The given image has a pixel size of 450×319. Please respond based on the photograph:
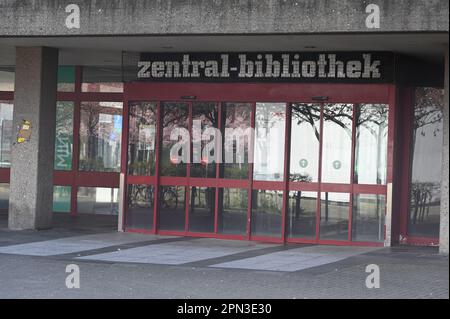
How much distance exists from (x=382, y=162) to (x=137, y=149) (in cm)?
479

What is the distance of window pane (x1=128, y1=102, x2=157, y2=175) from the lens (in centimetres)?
1609

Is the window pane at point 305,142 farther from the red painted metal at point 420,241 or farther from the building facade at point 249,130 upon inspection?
the red painted metal at point 420,241

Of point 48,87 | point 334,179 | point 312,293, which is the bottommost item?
point 312,293

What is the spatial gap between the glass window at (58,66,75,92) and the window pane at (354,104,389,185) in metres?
7.58

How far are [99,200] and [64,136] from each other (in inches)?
A: 73.2

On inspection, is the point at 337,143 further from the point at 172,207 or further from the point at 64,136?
the point at 64,136

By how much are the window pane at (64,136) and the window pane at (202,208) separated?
4894 millimetres

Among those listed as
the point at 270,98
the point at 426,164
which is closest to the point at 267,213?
the point at 270,98

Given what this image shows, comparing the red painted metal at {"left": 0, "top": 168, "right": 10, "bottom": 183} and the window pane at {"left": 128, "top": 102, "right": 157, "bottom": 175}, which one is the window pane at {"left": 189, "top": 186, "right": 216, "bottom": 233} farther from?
the red painted metal at {"left": 0, "top": 168, "right": 10, "bottom": 183}

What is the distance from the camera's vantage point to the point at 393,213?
14.8m

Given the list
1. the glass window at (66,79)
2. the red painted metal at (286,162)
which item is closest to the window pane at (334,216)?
the red painted metal at (286,162)

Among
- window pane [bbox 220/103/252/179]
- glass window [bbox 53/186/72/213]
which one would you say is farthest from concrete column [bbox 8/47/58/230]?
glass window [bbox 53/186/72/213]

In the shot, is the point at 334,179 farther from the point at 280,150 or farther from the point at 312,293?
the point at 312,293
